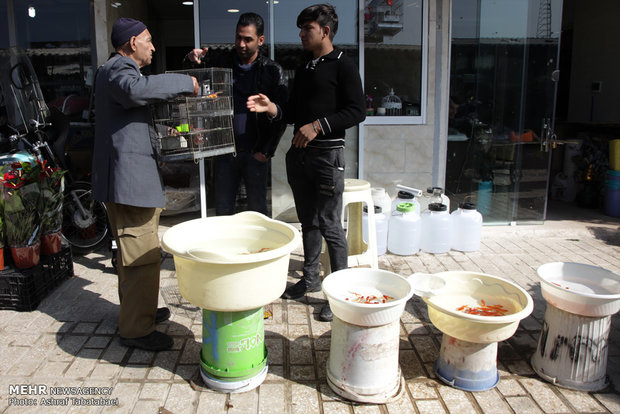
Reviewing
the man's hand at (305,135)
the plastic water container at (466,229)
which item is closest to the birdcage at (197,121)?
the man's hand at (305,135)

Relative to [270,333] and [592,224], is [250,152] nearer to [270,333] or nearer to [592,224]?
[270,333]

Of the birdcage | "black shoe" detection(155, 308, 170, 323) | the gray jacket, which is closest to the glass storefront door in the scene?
the birdcage

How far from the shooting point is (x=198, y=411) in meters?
2.69

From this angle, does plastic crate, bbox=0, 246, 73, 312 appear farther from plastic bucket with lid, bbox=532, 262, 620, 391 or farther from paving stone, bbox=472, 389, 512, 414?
plastic bucket with lid, bbox=532, 262, 620, 391

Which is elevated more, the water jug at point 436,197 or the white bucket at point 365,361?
the water jug at point 436,197

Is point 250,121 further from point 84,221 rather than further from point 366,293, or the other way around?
point 84,221

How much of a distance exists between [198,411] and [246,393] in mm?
296

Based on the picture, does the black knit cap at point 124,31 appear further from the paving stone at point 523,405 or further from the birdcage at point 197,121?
the paving stone at point 523,405

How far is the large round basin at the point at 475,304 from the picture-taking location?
267 cm

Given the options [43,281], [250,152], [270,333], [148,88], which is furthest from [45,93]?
[270,333]

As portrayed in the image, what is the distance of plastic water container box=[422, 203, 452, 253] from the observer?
5293 millimetres

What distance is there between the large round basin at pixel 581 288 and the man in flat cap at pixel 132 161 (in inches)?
98.9

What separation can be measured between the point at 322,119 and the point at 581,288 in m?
2.06

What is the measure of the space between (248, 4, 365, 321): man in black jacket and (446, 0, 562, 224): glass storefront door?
285cm
